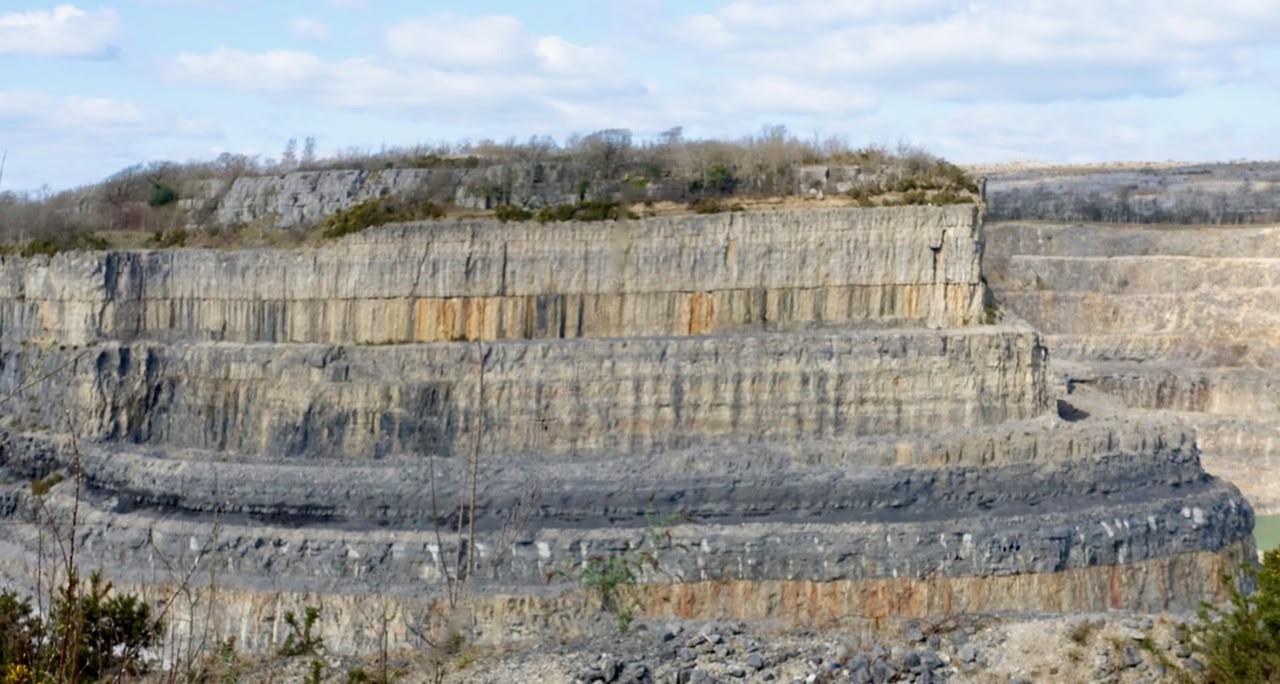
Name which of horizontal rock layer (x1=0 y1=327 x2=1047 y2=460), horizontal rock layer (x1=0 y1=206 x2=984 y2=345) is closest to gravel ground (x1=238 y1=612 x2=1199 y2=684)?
horizontal rock layer (x1=0 y1=327 x2=1047 y2=460)

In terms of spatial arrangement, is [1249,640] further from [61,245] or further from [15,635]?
[61,245]

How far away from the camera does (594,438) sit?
108ft

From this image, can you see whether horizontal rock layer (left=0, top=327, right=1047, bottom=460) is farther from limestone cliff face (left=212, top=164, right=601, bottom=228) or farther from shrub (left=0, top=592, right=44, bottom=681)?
shrub (left=0, top=592, right=44, bottom=681)

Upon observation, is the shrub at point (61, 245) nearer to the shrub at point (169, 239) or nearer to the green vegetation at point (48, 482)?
the shrub at point (169, 239)

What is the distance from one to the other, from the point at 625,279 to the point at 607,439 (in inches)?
192

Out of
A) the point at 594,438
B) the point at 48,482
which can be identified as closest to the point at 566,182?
the point at 594,438

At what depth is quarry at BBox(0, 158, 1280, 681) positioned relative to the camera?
28750 mm

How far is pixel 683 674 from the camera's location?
19.7 metres

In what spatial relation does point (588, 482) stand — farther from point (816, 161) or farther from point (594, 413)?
point (816, 161)

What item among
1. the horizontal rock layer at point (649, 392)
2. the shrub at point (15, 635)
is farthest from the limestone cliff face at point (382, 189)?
the shrub at point (15, 635)

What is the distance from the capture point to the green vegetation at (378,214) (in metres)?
37.9

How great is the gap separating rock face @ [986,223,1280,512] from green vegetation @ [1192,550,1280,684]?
33.0 meters

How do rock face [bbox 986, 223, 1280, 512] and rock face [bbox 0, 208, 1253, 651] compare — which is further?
rock face [bbox 986, 223, 1280, 512]

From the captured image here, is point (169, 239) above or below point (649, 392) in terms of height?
above
